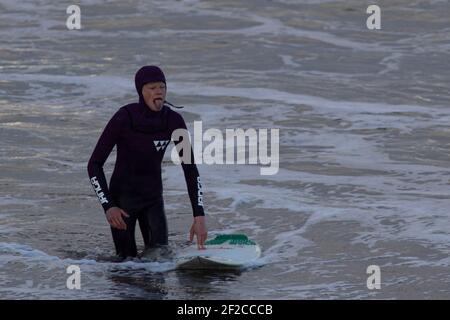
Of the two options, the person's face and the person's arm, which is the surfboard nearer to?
the person's arm

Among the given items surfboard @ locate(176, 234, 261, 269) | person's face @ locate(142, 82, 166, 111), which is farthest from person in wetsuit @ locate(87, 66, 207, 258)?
surfboard @ locate(176, 234, 261, 269)

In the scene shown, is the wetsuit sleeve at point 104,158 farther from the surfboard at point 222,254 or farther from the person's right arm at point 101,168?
the surfboard at point 222,254

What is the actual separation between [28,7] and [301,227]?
1331 centimetres

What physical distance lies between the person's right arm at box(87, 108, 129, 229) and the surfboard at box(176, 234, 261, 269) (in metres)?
0.54

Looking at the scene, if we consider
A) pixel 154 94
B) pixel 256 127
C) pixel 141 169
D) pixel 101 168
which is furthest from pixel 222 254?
pixel 256 127

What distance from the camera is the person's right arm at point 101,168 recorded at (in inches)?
290

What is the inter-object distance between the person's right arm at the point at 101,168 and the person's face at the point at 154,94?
19cm

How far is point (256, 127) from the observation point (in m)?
12.9

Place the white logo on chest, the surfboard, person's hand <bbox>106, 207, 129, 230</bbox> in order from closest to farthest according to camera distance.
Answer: person's hand <bbox>106, 207, 129, 230</bbox> < the surfboard < the white logo on chest

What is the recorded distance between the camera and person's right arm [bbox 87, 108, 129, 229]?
7359mm

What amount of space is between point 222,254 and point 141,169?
82cm

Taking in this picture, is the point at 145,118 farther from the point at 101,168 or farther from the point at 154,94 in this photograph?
the point at 101,168

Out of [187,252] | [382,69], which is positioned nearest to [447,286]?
[187,252]

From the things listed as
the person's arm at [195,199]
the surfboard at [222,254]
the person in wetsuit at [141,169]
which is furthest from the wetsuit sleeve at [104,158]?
the surfboard at [222,254]
